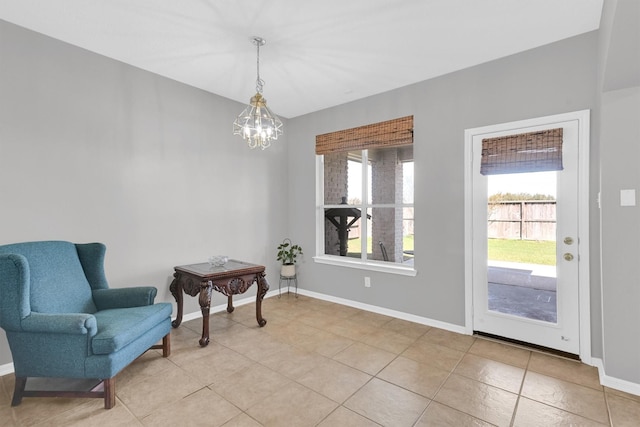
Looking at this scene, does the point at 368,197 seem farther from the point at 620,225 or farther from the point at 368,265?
the point at 620,225

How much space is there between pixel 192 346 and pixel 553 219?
11.4 ft

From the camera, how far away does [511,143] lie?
9.55 feet

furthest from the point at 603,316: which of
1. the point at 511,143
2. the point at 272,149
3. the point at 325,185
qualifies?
the point at 272,149

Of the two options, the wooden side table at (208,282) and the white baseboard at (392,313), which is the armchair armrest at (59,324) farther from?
the white baseboard at (392,313)

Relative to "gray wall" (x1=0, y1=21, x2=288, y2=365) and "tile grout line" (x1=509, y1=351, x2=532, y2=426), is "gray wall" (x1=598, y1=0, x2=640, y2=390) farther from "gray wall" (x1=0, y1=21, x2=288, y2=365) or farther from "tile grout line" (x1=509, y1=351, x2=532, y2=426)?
"gray wall" (x1=0, y1=21, x2=288, y2=365)

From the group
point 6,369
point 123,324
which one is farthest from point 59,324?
point 6,369

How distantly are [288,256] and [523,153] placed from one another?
10.2ft

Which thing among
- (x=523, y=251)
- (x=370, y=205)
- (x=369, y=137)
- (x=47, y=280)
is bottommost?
(x=47, y=280)

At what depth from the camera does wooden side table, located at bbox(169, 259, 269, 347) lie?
2939 mm

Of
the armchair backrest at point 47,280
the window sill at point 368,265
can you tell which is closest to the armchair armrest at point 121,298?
the armchair backrest at point 47,280

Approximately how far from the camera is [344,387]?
223 centimetres

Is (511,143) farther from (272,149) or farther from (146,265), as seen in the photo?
(146,265)

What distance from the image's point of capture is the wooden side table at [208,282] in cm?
294

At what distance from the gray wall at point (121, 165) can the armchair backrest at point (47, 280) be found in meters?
0.31
